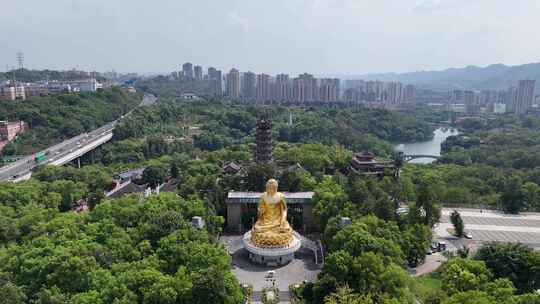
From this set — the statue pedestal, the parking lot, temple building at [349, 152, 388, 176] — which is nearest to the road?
the statue pedestal

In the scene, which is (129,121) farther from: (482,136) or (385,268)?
(482,136)

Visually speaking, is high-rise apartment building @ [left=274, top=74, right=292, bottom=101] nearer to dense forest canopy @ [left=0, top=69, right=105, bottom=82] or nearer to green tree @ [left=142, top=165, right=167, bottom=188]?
dense forest canopy @ [left=0, top=69, right=105, bottom=82]

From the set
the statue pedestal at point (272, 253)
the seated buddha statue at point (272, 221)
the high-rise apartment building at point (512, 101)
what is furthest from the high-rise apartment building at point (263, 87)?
the statue pedestal at point (272, 253)

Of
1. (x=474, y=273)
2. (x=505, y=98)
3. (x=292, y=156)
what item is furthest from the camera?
(x=505, y=98)

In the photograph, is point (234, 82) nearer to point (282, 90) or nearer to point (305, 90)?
point (282, 90)

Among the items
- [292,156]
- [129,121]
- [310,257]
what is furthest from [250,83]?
[310,257]

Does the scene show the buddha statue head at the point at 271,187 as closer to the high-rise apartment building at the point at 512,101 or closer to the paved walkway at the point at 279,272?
the paved walkway at the point at 279,272
